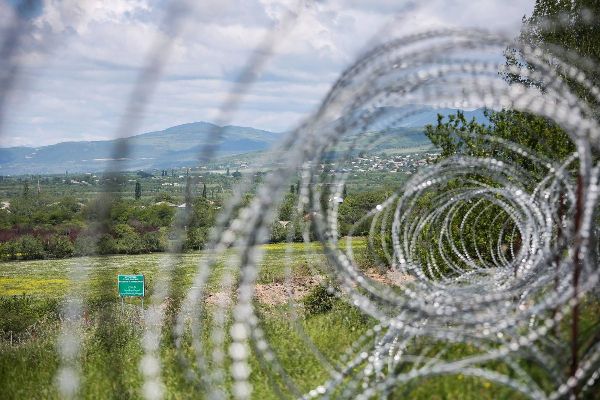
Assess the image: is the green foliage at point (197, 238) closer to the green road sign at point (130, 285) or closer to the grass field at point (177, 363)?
the green road sign at point (130, 285)

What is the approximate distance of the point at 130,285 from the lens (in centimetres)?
2116

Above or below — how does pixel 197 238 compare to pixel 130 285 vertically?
below

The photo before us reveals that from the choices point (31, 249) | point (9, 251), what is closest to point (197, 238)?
point (31, 249)

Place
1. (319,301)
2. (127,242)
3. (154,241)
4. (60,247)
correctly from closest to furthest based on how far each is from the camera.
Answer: (319,301)
(127,242)
(154,241)
(60,247)

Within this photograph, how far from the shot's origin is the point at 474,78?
240 inches

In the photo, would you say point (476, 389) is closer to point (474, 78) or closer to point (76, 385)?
point (474, 78)

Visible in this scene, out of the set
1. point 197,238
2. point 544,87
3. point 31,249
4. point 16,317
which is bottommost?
point 31,249

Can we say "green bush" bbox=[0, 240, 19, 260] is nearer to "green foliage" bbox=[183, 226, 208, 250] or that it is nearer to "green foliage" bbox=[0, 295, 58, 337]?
"green foliage" bbox=[183, 226, 208, 250]

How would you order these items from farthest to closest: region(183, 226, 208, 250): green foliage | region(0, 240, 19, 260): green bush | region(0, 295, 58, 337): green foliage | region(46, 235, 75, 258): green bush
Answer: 1. region(0, 240, 19, 260): green bush
2. region(46, 235, 75, 258): green bush
3. region(183, 226, 208, 250): green foliage
4. region(0, 295, 58, 337): green foliage

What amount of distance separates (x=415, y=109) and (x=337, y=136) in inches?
53.8

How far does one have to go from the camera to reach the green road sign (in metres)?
21.0

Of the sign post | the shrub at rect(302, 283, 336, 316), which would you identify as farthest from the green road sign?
the shrub at rect(302, 283, 336, 316)

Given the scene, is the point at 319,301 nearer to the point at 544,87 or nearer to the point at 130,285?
the point at 130,285

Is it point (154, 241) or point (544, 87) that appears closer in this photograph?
point (544, 87)
